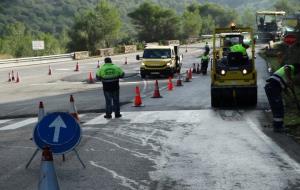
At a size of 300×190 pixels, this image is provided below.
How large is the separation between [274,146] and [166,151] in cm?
220

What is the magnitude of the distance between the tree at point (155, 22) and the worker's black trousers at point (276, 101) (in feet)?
311

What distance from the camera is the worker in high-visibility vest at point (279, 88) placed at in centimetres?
1248

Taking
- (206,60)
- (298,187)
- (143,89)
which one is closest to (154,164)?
(298,187)

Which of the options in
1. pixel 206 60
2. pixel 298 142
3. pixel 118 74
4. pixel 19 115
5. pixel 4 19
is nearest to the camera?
pixel 298 142

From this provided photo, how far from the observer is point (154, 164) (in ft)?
30.1

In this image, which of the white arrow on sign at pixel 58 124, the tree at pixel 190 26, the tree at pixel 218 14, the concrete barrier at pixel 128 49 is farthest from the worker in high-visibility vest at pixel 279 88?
the tree at pixel 218 14

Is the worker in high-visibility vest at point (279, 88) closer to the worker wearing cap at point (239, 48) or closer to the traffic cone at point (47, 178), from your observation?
the worker wearing cap at point (239, 48)

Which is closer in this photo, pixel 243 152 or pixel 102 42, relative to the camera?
pixel 243 152

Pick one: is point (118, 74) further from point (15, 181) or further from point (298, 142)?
point (15, 181)

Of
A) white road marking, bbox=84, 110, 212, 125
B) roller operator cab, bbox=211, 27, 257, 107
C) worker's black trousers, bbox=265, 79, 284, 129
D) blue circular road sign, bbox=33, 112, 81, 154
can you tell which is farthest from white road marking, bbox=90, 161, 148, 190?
roller operator cab, bbox=211, 27, 257, 107

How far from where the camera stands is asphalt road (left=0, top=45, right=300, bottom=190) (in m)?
8.03

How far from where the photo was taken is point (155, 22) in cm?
11081

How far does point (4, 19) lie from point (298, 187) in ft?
577

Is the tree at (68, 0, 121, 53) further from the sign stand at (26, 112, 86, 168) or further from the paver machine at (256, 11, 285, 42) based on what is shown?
the sign stand at (26, 112, 86, 168)
